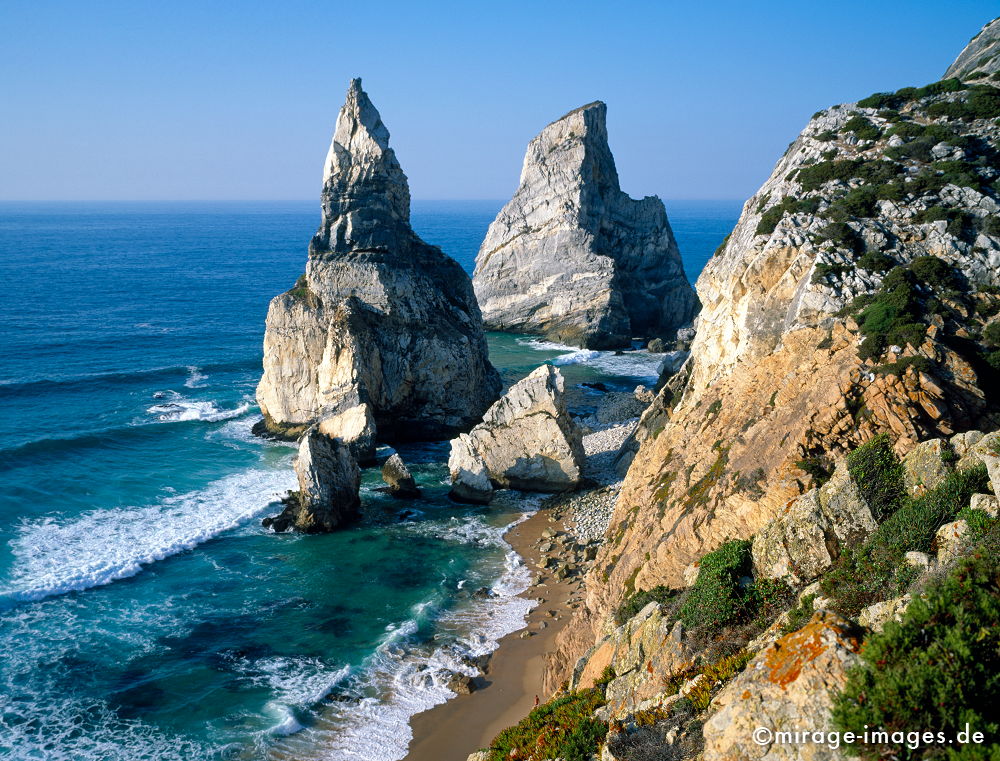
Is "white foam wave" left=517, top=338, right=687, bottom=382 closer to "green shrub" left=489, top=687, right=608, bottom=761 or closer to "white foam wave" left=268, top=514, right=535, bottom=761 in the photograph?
"white foam wave" left=268, top=514, right=535, bottom=761

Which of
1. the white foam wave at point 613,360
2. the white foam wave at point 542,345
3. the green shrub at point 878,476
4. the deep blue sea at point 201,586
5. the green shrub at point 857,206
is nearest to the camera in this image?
the green shrub at point 878,476

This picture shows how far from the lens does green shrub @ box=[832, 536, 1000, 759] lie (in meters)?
A: 6.67

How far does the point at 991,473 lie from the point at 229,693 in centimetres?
1798

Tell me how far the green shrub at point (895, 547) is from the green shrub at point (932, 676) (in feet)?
5.89

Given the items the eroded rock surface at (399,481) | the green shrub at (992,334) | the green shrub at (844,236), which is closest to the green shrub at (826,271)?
the green shrub at (844,236)

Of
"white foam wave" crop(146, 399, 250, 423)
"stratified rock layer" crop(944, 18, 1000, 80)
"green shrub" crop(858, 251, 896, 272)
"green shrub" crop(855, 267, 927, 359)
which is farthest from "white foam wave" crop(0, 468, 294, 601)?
"stratified rock layer" crop(944, 18, 1000, 80)

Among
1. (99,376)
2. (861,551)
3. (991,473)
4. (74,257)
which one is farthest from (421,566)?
(74,257)

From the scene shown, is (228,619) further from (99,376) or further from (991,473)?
(99,376)

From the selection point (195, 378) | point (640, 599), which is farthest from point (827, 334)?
point (195, 378)

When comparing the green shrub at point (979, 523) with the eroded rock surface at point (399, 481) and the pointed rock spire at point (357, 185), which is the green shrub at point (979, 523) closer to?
the eroded rock surface at point (399, 481)

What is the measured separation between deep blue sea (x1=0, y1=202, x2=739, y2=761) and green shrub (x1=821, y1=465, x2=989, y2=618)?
37.5ft

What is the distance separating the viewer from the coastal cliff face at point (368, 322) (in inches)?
1491

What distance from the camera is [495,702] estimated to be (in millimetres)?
18359

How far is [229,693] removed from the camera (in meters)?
19.0
